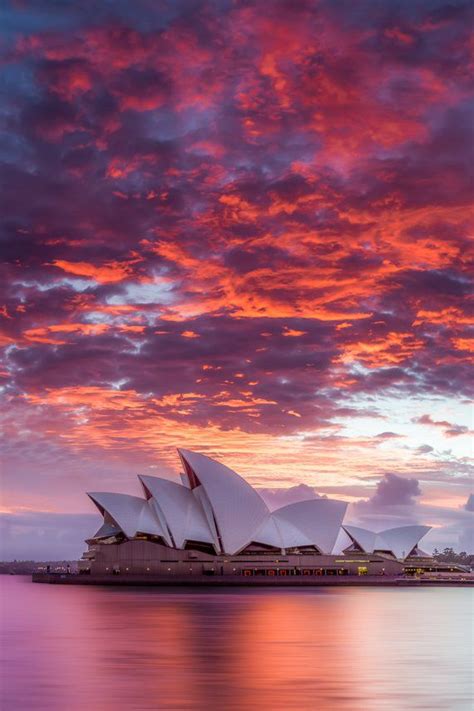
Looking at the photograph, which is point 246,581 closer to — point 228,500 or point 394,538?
point 228,500

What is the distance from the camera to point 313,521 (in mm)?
108688

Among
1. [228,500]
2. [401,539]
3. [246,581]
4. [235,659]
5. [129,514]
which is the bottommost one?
[235,659]

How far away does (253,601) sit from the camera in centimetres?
7106

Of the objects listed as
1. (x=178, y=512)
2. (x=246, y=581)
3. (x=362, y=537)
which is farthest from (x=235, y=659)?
(x=362, y=537)

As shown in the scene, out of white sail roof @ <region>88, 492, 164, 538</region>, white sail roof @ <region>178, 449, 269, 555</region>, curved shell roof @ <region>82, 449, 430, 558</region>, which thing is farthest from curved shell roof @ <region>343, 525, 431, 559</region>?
white sail roof @ <region>88, 492, 164, 538</region>

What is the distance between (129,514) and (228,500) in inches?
450

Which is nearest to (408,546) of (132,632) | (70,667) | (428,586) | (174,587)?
(428,586)

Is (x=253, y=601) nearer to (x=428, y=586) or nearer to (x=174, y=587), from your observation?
(x=174, y=587)

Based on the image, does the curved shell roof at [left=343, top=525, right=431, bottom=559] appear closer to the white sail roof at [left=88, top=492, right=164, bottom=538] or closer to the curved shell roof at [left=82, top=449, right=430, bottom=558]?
the curved shell roof at [left=82, top=449, right=430, bottom=558]

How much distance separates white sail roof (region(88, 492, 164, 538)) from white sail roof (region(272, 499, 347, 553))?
15.6 metres

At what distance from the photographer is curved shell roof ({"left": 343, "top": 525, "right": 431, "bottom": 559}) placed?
12500cm

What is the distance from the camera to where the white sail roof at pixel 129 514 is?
329ft

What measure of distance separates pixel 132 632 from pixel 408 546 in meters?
91.0

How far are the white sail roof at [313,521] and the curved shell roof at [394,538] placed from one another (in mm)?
16129
